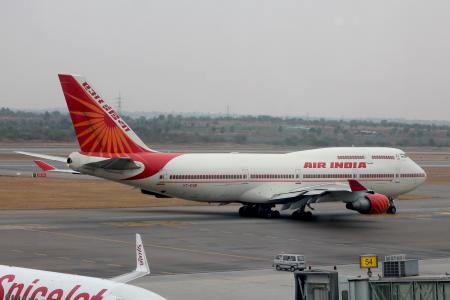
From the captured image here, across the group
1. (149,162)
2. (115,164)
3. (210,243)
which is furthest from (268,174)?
(210,243)

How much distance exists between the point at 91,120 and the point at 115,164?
3.60m

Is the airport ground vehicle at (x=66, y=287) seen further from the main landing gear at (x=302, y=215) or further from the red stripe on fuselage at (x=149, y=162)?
the main landing gear at (x=302, y=215)

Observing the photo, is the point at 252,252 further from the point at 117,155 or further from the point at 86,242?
the point at 117,155

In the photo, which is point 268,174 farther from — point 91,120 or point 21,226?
point 21,226

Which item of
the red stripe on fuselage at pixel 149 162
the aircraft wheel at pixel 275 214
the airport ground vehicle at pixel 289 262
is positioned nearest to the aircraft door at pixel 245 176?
the aircraft wheel at pixel 275 214

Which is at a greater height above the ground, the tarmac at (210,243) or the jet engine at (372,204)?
the jet engine at (372,204)

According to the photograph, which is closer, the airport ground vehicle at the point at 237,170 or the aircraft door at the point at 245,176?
the airport ground vehicle at the point at 237,170

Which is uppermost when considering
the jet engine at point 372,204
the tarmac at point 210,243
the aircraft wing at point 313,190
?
the aircraft wing at point 313,190

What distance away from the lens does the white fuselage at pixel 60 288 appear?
20.8 metres

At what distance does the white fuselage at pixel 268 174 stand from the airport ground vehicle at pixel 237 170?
7 cm

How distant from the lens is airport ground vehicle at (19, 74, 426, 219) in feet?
214

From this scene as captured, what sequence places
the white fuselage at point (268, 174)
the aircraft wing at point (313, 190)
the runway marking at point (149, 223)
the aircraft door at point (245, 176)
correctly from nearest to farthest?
the runway marking at point (149, 223) < the aircraft wing at point (313, 190) < the white fuselage at point (268, 174) < the aircraft door at point (245, 176)

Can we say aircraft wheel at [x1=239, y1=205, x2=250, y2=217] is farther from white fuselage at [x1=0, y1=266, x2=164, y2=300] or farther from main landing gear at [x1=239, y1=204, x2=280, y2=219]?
white fuselage at [x1=0, y1=266, x2=164, y2=300]

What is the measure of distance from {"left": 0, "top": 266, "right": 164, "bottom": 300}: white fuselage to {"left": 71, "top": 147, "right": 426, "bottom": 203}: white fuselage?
135 ft
